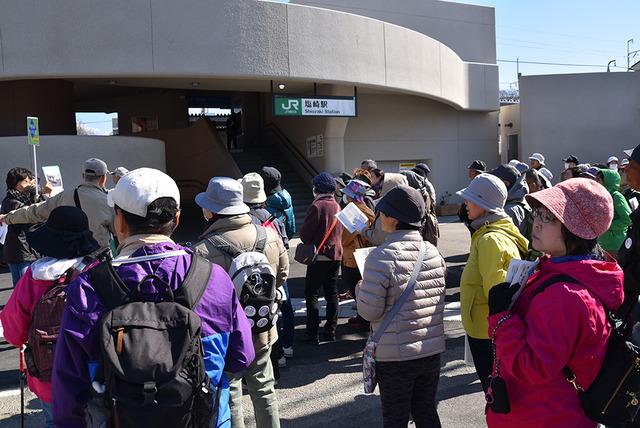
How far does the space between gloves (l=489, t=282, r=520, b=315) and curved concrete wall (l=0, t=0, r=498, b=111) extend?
1261 cm

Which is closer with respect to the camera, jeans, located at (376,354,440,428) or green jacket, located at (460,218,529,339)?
jeans, located at (376,354,440,428)

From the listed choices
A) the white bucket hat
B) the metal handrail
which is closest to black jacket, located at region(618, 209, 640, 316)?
the white bucket hat

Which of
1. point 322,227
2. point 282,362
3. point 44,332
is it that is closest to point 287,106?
point 322,227

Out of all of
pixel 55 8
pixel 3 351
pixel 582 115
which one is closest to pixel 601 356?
pixel 3 351

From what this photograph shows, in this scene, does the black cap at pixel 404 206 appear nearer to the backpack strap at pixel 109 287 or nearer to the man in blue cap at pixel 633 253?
the man in blue cap at pixel 633 253

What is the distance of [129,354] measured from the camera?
183 centimetres

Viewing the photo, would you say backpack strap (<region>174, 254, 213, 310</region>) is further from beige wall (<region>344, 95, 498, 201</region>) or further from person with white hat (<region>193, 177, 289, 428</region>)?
beige wall (<region>344, 95, 498, 201</region>)

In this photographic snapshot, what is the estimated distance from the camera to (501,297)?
2232 millimetres

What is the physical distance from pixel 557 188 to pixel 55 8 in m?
13.6

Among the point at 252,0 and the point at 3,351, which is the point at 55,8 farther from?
the point at 3,351

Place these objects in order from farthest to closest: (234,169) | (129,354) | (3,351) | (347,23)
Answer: (234,169) < (347,23) < (3,351) < (129,354)

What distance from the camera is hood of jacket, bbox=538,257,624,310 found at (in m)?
2.11

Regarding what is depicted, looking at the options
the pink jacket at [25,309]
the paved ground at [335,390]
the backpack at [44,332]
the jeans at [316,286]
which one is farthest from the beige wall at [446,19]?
the backpack at [44,332]

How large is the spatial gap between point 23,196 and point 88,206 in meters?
1.56
